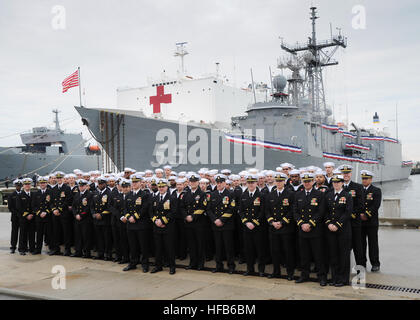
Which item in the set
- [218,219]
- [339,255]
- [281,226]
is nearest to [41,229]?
[218,219]

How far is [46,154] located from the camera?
102 ft

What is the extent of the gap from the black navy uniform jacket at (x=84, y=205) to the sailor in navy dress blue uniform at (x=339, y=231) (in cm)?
382

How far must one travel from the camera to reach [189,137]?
14797 millimetres

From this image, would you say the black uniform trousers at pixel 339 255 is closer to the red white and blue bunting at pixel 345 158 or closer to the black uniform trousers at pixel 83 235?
the black uniform trousers at pixel 83 235

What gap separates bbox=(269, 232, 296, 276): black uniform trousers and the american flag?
31.4 feet

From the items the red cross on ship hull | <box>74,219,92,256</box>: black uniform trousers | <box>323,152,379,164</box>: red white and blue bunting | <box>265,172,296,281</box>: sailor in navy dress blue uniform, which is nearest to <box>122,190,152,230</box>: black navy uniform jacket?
<box>74,219,92,256</box>: black uniform trousers

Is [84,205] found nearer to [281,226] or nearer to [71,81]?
[281,226]

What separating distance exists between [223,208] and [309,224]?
1270mm

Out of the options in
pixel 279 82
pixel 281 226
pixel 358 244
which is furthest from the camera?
pixel 279 82

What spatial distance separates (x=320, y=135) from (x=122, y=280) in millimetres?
18066

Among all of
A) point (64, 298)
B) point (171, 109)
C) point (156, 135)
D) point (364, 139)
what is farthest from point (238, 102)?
point (64, 298)

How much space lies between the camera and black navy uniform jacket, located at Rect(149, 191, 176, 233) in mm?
5594
